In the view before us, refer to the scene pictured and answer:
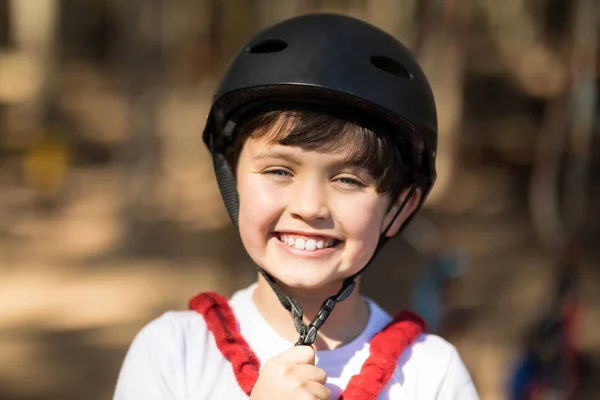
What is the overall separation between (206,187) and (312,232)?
7.92m

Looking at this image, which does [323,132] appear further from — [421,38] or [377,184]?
[421,38]

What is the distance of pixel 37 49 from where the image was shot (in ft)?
38.5

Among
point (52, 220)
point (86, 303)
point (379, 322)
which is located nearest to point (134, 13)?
point (52, 220)

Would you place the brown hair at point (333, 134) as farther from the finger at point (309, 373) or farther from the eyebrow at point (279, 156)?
the finger at point (309, 373)

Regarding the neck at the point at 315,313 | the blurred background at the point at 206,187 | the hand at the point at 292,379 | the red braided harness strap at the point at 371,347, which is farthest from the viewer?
the blurred background at the point at 206,187

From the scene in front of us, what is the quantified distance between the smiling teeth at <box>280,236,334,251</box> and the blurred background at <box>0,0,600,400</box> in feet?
5.03

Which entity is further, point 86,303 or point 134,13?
point 134,13

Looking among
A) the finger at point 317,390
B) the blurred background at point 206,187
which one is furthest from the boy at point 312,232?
the blurred background at point 206,187

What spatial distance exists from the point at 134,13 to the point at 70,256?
2.30 metres

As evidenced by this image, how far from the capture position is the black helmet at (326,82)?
174 centimetres

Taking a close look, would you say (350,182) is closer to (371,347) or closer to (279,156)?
(279,156)

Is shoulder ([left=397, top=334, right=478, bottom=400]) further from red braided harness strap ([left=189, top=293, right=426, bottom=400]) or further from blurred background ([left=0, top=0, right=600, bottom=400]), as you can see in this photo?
blurred background ([left=0, top=0, right=600, bottom=400])

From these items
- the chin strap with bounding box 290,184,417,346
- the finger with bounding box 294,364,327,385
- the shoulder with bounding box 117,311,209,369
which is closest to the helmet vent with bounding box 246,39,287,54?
the chin strap with bounding box 290,184,417,346

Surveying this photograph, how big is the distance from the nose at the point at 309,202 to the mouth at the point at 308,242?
0.05 metres
